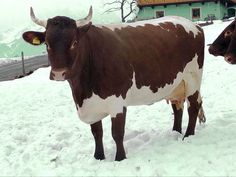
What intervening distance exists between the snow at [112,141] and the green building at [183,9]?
4060 centimetres

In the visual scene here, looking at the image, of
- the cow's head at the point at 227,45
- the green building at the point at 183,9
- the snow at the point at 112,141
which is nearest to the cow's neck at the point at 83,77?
the snow at the point at 112,141

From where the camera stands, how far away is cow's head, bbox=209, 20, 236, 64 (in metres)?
7.74

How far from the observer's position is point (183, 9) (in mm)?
52875

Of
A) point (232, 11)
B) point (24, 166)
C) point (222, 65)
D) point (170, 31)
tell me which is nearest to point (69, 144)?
point (24, 166)

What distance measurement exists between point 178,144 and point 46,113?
165 inches

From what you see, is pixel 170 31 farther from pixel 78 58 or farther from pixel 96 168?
pixel 96 168

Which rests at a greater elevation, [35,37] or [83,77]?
[35,37]

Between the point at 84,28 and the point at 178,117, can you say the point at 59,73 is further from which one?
the point at 178,117

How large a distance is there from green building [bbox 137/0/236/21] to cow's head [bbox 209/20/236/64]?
44.4 meters

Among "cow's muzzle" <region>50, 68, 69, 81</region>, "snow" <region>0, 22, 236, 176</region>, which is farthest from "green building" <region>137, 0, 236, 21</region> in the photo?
"cow's muzzle" <region>50, 68, 69, 81</region>

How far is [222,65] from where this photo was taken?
1557cm

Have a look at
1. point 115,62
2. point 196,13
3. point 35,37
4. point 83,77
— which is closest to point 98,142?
point 83,77

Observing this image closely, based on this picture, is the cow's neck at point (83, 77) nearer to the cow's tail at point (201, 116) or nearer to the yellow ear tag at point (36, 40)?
the yellow ear tag at point (36, 40)

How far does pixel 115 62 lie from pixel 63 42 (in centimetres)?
91
